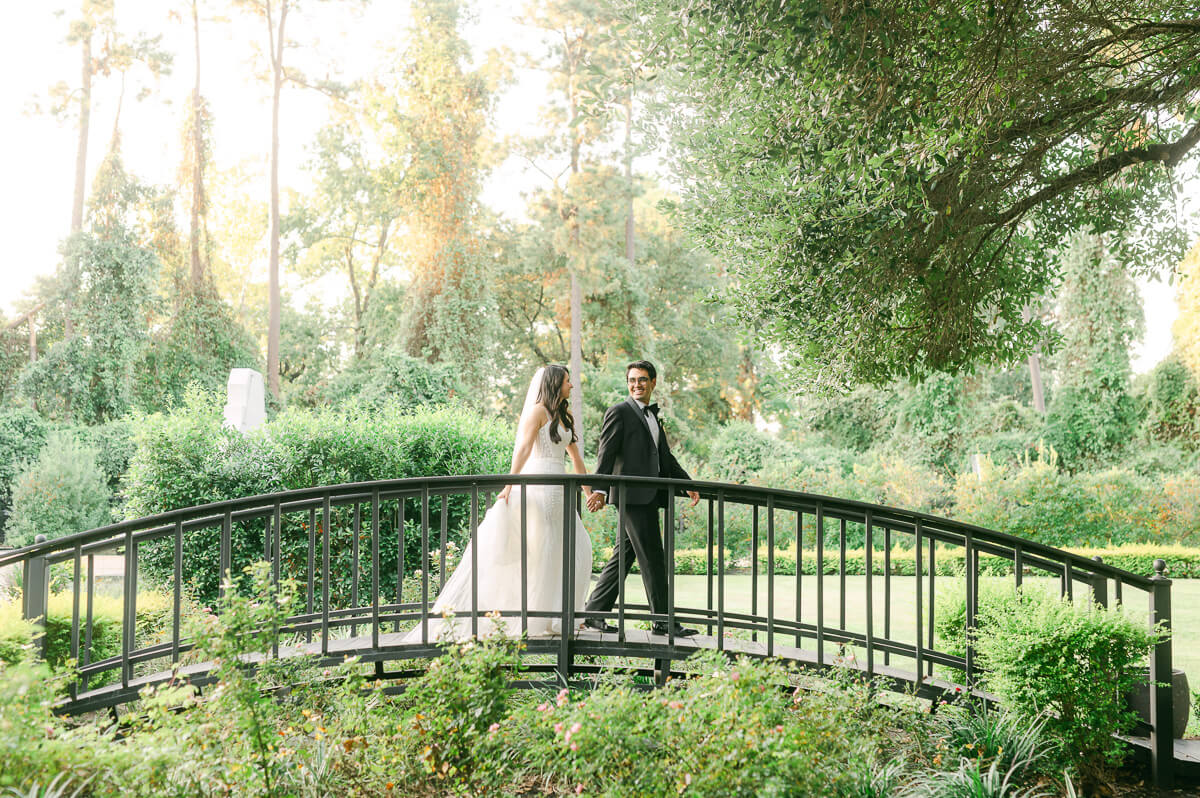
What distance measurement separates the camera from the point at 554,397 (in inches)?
203

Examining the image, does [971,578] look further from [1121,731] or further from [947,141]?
[947,141]

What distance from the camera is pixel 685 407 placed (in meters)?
24.5

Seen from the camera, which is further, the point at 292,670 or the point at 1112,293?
the point at 1112,293

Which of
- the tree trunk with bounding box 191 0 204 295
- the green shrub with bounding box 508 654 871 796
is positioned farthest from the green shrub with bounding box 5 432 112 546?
the green shrub with bounding box 508 654 871 796

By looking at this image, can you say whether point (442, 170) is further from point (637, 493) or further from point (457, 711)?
point (457, 711)

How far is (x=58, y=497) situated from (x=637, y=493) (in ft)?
42.2

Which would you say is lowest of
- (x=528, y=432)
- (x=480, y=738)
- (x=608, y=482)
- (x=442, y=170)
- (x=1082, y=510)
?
(x=1082, y=510)

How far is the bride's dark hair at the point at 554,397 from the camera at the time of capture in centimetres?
515

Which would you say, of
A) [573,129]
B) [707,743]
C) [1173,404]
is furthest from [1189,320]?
[707,743]

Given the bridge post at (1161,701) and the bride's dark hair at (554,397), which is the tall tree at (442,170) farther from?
the bridge post at (1161,701)

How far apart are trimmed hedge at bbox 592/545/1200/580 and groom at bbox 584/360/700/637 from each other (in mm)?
7081

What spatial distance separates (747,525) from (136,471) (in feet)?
34.2

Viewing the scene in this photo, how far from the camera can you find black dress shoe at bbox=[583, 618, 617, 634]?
4984mm

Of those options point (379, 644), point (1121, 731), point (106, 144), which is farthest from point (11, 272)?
point (1121, 731)
